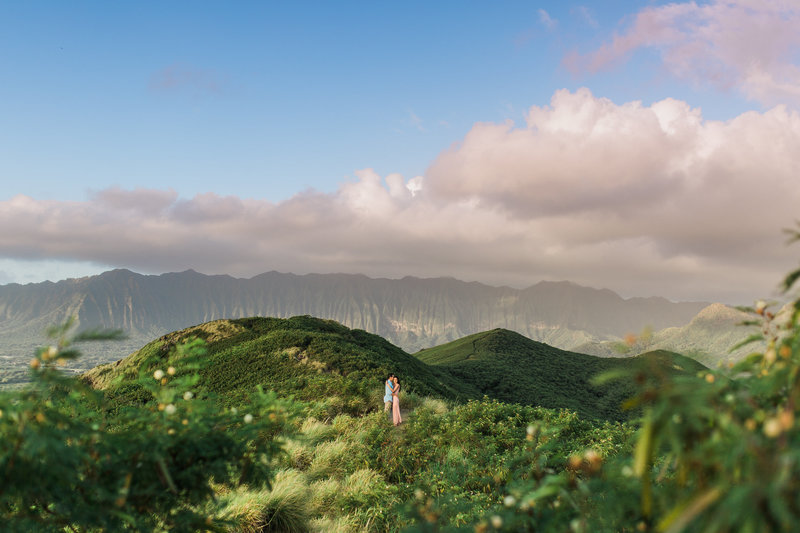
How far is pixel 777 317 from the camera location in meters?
2.69

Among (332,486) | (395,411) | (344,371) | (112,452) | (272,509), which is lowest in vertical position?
(344,371)

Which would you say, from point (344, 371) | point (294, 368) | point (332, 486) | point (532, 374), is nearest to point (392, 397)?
point (332, 486)

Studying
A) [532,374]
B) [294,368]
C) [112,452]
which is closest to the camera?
[112,452]

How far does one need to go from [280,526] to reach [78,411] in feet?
15.9

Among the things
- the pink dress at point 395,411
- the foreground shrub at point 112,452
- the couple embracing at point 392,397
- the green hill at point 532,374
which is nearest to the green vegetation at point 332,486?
the foreground shrub at point 112,452

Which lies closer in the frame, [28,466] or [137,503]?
[28,466]

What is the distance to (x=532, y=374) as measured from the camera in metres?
49.5

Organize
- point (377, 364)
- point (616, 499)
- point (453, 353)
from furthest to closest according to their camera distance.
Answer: point (453, 353), point (377, 364), point (616, 499)

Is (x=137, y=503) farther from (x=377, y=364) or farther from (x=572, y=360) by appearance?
(x=572, y=360)

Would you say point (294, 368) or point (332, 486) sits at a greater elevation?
point (332, 486)

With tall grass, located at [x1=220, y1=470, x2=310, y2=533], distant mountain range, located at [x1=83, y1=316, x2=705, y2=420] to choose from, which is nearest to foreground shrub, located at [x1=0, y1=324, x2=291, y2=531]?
distant mountain range, located at [x1=83, y1=316, x2=705, y2=420]

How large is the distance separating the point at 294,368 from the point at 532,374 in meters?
33.0

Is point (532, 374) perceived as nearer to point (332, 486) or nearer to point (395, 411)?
point (395, 411)

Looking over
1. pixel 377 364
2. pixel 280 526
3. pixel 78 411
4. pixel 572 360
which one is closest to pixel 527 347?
pixel 572 360
